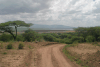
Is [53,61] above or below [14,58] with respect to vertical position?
below

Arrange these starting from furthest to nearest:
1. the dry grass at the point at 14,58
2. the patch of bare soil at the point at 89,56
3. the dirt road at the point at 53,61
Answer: the patch of bare soil at the point at 89,56 < the dirt road at the point at 53,61 < the dry grass at the point at 14,58

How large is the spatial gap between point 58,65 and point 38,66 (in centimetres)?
139

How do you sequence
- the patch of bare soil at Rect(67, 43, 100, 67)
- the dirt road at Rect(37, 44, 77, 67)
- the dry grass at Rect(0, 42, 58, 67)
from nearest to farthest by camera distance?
the dry grass at Rect(0, 42, 58, 67), the dirt road at Rect(37, 44, 77, 67), the patch of bare soil at Rect(67, 43, 100, 67)

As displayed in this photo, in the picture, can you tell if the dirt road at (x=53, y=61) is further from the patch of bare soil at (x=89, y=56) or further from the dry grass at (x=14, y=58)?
the patch of bare soil at (x=89, y=56)

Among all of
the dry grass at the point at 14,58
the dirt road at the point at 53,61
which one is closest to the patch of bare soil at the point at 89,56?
the dirt road at the point at 53,61

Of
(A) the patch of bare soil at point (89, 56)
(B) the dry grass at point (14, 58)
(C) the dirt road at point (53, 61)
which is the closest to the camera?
(B) the dry grass at point (14, 58)

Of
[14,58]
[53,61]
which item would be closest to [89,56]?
[53,61]

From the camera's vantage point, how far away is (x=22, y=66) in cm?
555

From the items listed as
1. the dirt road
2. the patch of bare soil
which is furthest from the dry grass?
the patch of bare soil

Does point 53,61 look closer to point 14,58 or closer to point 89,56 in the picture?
point 14,58

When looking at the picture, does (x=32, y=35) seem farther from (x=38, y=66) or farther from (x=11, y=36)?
(x=38, y=66)

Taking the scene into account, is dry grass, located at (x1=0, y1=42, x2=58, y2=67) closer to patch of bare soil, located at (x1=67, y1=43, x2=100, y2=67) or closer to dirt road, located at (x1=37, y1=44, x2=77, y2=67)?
dirt road, located at (x1=37, y1=44, x2=77, y2=67)

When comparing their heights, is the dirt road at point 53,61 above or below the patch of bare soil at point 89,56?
below

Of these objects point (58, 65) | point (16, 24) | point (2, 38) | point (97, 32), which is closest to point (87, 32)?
point (97, 32)
